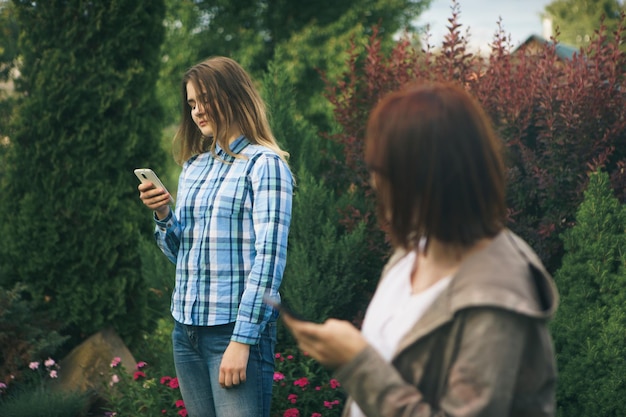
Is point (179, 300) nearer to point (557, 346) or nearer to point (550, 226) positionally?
point (557, 346)

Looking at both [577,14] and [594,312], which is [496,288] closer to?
[594,312]

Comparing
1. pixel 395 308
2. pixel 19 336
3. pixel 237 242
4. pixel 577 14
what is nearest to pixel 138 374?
pixel 19 336

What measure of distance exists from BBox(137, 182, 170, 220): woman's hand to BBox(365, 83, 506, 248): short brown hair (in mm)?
1443

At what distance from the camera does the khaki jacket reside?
126 centimetres

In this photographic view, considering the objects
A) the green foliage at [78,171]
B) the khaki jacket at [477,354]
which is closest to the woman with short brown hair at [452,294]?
the khaki jacket at [477,354]

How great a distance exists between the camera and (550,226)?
441 cm

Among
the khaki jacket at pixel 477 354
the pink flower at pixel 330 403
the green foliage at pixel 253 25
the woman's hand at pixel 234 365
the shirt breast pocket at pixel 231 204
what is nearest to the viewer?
the khaki jacket at pixel 477 354

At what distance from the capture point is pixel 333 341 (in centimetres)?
140

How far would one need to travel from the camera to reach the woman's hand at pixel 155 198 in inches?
105

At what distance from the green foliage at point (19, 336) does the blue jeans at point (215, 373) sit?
3207 mm

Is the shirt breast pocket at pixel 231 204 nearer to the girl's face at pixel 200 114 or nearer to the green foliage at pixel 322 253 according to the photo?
the girl's face at pixel 200 114

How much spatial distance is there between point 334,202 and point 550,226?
140cm

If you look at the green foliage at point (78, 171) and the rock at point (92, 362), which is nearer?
the rock at point (92, 362)

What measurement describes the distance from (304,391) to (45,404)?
1844 mm
